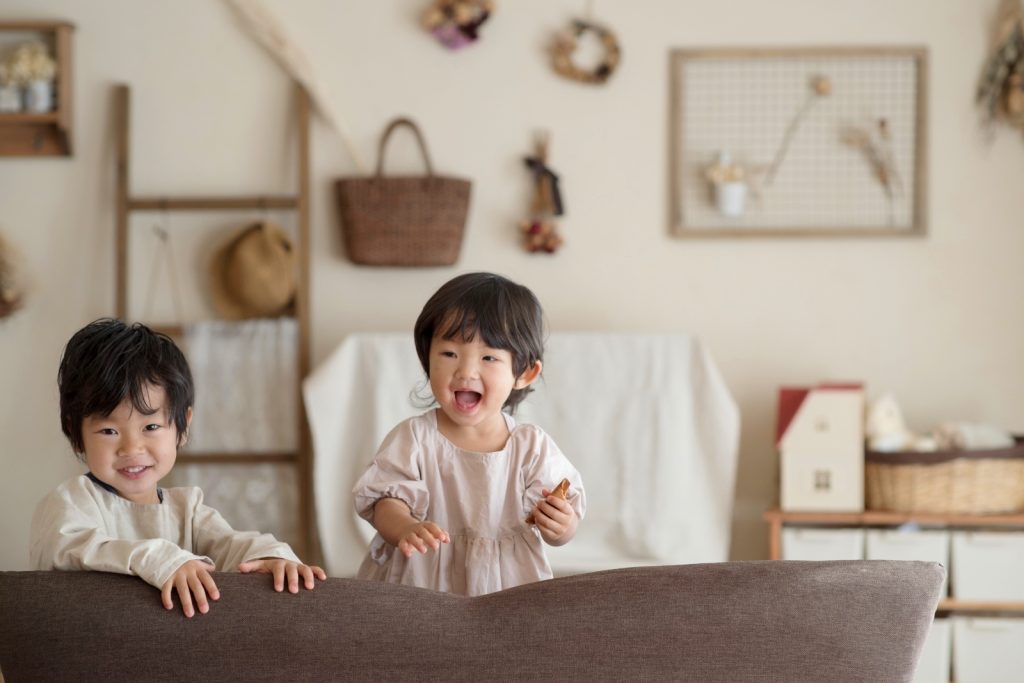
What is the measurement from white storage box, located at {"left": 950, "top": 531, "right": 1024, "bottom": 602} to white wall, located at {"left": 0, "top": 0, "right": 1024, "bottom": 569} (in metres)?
0.57

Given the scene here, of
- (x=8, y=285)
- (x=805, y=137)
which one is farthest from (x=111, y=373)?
(x=805, y=137)

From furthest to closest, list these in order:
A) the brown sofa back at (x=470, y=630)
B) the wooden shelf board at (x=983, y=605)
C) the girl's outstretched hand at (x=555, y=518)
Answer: the wooden shelf board at (x=983, y=605)
the girl's outstretched hand at (x=555, y=518)
the brown sofa back at (x=470, y=630)

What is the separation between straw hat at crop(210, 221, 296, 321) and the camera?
3389mm

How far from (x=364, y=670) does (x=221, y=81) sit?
2.80 meters

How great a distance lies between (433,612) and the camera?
3.61 ft

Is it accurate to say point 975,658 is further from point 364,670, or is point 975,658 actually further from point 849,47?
point 364,670

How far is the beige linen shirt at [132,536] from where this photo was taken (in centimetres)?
117

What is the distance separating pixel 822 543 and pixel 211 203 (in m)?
2.07

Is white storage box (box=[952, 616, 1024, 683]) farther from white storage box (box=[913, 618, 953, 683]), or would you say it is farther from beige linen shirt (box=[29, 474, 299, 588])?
beige linen shirt (box=[29, 474, 299, 588])

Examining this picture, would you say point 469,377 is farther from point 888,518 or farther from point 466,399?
point 888,518

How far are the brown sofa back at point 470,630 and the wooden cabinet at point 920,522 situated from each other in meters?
1.96

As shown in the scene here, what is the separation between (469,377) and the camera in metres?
1.64

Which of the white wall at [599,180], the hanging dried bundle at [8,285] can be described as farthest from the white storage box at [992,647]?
the hanging dried bundle at [8,285]

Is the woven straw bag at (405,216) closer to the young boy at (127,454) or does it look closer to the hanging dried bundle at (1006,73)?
the hanging dried bundle at (1006,73)
